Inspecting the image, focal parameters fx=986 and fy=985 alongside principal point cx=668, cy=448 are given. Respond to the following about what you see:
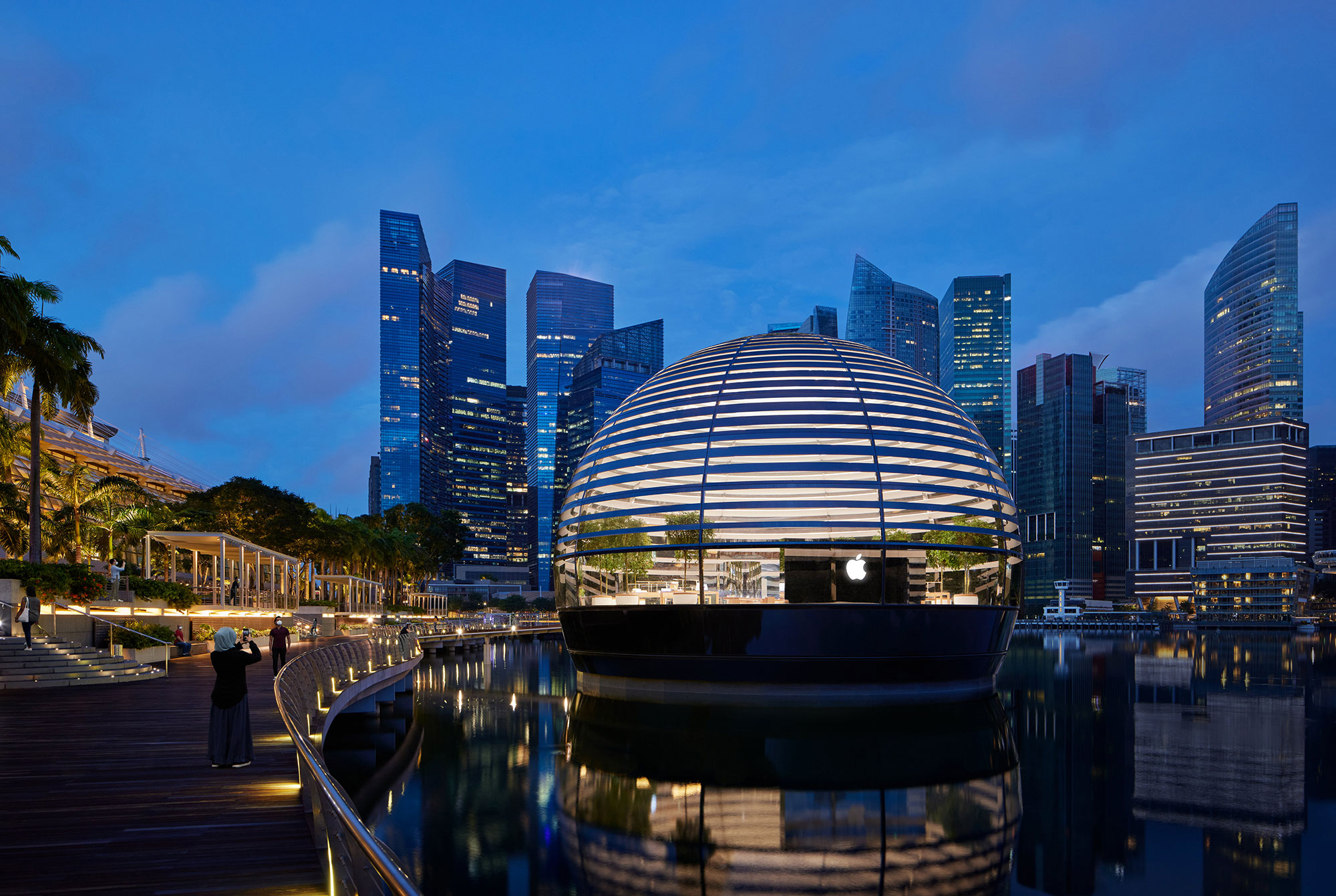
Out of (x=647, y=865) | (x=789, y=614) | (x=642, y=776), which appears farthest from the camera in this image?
(x=789, y=614)

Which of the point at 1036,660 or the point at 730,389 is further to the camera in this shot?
the point at 1036,660

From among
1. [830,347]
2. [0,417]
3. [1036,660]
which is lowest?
[1036,660]

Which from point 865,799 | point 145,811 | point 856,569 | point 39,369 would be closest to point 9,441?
point 39,369

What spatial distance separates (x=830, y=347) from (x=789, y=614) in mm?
13278

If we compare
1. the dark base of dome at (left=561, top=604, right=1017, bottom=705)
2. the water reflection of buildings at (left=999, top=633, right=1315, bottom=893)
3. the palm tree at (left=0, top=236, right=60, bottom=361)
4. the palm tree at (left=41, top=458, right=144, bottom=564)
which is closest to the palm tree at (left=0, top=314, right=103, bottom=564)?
the palm tree at (left=0, top=236, right=60, bottom=361)

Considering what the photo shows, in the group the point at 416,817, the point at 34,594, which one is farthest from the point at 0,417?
the point at 416,817

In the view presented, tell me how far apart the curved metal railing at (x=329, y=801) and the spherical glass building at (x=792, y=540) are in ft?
41.6

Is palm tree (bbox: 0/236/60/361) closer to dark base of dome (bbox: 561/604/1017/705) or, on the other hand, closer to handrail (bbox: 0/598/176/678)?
handrail (bbox: 0/598/176/678)

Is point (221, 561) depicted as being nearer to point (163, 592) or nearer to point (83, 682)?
point (163, 592)

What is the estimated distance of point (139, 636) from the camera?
31141 millimetres

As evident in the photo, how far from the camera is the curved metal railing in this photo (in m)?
4.79

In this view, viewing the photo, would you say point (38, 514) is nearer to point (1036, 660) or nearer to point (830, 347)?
point (830, 347)

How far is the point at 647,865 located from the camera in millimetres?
14234

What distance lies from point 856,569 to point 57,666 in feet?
74.5
